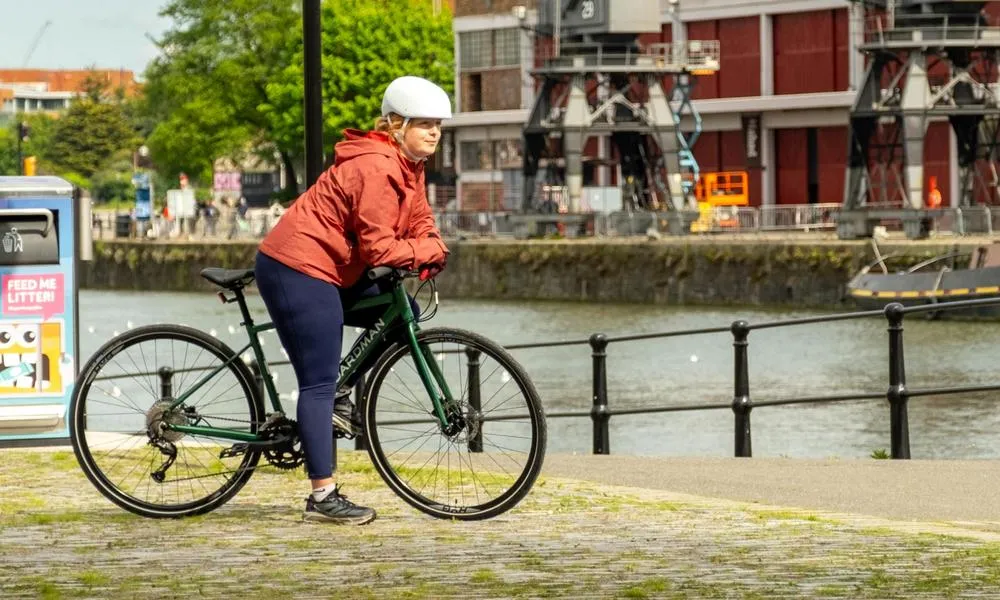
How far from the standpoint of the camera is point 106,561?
691 cm

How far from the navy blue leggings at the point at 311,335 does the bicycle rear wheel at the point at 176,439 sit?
296 mm

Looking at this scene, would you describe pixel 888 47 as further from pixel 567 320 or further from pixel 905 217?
pixel 567 320

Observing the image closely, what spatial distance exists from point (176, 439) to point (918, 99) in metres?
55.1

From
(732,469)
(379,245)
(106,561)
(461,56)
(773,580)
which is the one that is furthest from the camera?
(461,56)

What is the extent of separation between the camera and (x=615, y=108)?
2943 inches

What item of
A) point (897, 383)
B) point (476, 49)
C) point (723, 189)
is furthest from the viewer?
point (476, 49)

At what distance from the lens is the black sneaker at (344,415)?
26.0 ft

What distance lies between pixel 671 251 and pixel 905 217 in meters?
7.33

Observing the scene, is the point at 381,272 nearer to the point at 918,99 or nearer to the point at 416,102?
the point at 416,102

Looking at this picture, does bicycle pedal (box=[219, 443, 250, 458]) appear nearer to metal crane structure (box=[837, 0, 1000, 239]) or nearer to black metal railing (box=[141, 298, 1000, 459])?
black metal railing (box=[141, 298, 1000, 459])

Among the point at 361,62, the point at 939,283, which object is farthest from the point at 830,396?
the point at 361,62

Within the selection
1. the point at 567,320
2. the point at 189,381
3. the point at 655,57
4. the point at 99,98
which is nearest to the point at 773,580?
the point at 189,381

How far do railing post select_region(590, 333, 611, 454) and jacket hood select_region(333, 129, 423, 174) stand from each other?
6495 mm

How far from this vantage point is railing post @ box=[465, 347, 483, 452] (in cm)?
777
